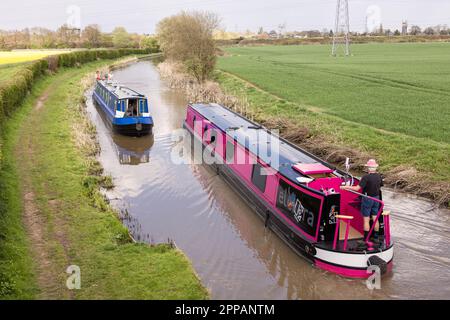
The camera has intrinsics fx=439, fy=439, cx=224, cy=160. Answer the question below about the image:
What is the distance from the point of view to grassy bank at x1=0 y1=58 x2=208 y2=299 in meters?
7.62

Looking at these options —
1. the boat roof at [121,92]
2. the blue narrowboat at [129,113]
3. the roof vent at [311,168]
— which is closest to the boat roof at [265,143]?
the roof vent at [311,168]

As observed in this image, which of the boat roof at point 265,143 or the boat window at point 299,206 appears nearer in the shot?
the boat window at point 299,206

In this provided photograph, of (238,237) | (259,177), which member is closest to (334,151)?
(259,177)

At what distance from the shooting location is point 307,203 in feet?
29.8

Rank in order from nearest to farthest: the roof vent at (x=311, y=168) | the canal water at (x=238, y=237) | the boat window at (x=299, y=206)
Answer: the canal water at (x=238, y=237)
the boat window at (x=299, y=206)
the roof vent at (x=311, y=168)

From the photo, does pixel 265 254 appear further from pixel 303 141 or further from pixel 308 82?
pixel 308 82

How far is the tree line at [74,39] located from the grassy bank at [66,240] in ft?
208

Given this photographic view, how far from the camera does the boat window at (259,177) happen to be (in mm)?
11148

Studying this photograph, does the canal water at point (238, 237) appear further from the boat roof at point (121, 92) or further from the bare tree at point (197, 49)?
the bare tree at point (197, 49)

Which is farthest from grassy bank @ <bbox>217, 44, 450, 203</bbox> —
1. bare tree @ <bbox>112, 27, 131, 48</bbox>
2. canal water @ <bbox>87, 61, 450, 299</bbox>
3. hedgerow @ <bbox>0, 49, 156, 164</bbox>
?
bare tree @ <bbox>112, 27, 131, 48</bbox>

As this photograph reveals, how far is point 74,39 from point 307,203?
8803cm

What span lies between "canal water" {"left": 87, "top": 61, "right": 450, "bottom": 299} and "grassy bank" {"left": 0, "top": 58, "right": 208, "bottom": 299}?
78 cm
